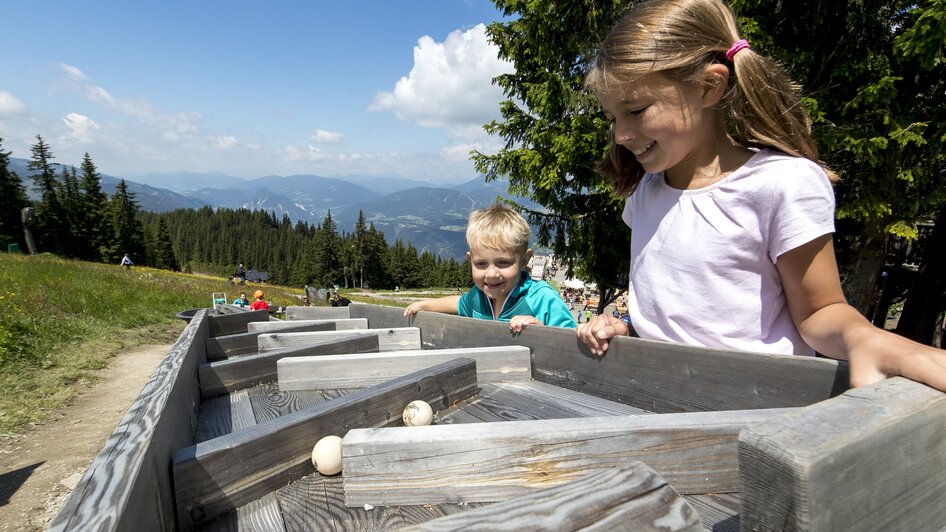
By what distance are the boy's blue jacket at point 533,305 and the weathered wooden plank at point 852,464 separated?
2509mm

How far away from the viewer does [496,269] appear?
3.66 meters

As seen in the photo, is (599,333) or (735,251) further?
(599,333)

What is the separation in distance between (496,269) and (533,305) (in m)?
0.41

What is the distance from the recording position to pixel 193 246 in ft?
477

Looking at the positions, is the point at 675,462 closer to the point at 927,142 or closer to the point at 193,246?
the point at 927,142

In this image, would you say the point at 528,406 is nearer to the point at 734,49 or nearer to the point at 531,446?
the point at 531,446

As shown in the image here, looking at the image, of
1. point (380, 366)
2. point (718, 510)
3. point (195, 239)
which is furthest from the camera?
point (195, 239)

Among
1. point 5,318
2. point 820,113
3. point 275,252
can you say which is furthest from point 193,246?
point 820,113

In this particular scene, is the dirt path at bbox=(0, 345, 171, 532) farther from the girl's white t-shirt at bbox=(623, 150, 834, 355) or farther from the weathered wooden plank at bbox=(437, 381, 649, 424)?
the girl's white t-shirt at bbox=(623, 150, 834, 355)

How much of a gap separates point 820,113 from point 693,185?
806 cm

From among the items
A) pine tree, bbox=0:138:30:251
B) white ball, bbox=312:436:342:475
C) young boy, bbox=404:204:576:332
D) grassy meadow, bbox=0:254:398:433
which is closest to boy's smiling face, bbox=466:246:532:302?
young boy, bbox=404:204:576:332

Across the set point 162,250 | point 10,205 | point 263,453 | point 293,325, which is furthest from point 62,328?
point 162,250

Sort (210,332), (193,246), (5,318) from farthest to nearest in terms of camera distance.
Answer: (193,246), (5,318), (210,332)

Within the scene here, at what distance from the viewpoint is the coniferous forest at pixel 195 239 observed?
199 feet
